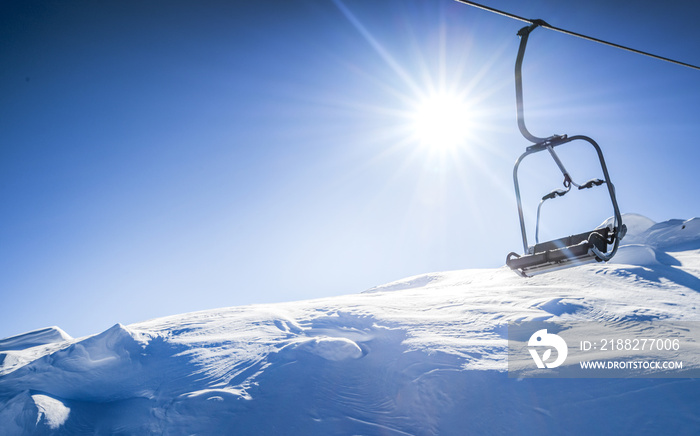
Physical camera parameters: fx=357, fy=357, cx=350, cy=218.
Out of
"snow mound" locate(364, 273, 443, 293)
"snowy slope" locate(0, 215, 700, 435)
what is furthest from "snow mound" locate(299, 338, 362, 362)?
"snow mound" locate(364, 273, 443, 293)

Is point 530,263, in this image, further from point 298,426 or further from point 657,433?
point 298,426

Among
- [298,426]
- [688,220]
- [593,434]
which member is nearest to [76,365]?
[298,426]

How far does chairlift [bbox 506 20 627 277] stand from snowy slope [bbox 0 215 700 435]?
346cm

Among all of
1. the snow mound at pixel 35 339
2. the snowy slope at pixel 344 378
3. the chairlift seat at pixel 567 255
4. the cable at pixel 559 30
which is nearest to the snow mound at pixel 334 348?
the snowy slope at pixel 344 378

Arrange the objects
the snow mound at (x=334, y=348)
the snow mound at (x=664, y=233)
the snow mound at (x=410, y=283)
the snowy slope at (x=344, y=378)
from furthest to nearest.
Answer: the snow mound at (x=410, y=283) → the snow mound at (x=664, y=233) → the snow mound at (x=334, y=348) → the snowy slope at (x=344, y=378)

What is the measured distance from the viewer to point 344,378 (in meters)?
8.23

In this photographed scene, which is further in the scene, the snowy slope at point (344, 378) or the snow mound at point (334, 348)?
the snow mound at point (334, 348)

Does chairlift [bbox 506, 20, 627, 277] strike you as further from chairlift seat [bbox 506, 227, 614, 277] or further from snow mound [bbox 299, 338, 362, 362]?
snow mound [bbox 299, 338, 362, 362]

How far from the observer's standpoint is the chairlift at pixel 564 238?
4.28 m

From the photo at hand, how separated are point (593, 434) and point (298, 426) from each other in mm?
5083

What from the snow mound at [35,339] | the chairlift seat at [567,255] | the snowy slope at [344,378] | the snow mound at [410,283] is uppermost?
the snow mound at [410,283]

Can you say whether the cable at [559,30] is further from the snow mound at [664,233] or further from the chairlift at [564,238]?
the snow mound at [664,233]

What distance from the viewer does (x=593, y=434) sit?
19.5 feet

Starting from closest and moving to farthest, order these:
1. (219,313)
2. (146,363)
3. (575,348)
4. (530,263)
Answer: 1. (530,263)
2. (575,348)
3. (146,363)
4. (219,313)
